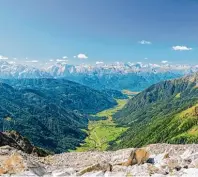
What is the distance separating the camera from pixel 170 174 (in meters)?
43.5

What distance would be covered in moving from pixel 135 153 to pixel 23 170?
18795 mm

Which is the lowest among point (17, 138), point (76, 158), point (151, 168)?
point (17, 138)

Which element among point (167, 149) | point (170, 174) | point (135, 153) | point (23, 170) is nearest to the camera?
point (170, 174)

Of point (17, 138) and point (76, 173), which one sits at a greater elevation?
point (76, 173)

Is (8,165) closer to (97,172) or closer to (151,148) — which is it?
(97,172)

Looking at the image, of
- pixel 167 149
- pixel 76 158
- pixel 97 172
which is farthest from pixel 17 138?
pixel 97 172

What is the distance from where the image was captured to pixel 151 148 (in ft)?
222

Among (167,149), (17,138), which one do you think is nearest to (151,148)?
(167,149)

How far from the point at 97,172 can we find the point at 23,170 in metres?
11.0

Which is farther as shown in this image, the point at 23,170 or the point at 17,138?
the point at 17,138

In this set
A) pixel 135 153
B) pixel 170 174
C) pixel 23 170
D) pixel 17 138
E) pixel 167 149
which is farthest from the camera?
pixel 17 138

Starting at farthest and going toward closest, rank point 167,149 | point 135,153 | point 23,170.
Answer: point 167,149 < point 135,153 < point 23,170

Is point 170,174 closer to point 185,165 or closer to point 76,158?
point 185,165

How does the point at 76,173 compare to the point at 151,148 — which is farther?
the point at 151,148
